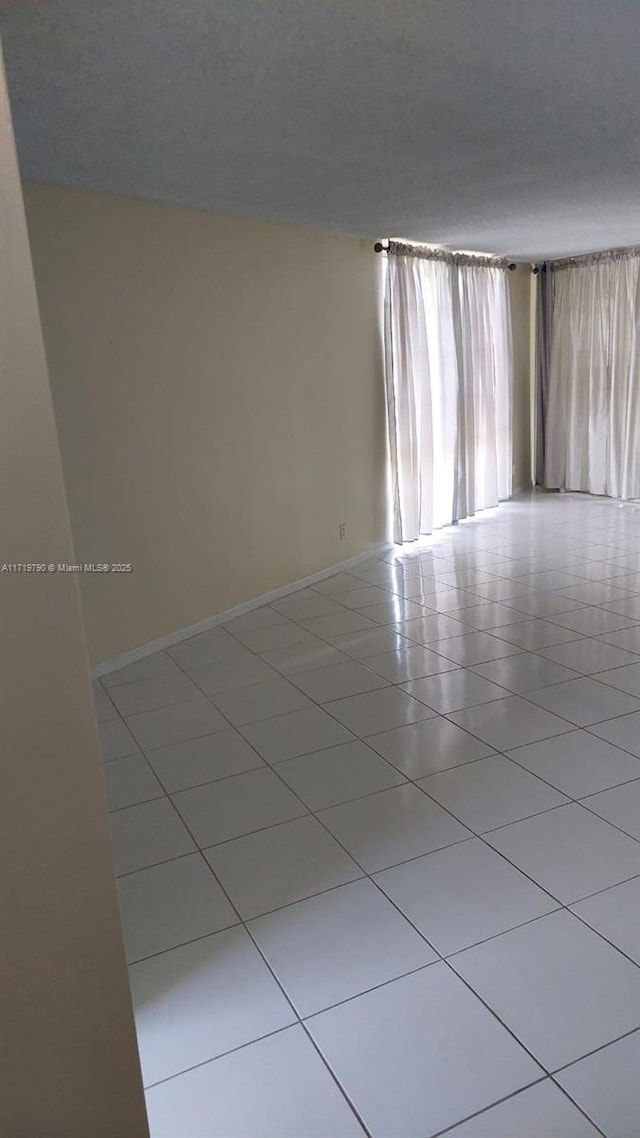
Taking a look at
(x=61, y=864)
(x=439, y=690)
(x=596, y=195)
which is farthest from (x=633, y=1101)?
(x=596, y=195)

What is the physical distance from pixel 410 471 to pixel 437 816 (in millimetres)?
A: 3924

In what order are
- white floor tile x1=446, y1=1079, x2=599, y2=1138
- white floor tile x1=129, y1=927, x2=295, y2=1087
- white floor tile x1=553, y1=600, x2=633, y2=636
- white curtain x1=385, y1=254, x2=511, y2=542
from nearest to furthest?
white floor tile x1=446, y1=1079, x2=599, y2=1138, white floor tile x1=129, y1=927, x2=295, y2=1087, white floor tile x1=553, y1=600, x2=633, y2=636, white curtain x1=385, y1=254, x2=511, y2=542

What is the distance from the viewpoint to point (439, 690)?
3332mm

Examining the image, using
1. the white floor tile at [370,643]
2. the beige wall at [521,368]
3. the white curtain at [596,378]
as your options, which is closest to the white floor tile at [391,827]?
the white floor tile at [370,643]

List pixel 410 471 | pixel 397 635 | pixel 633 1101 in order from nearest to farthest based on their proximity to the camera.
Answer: pixel 633 1101 < pixel 397 635 < pixel 410 471

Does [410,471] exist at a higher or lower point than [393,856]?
higher

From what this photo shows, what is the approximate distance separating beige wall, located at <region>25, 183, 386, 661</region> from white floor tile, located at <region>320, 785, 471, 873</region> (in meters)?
1.80

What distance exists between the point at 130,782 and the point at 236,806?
1.49 feet

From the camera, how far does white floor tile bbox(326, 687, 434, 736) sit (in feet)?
9.96

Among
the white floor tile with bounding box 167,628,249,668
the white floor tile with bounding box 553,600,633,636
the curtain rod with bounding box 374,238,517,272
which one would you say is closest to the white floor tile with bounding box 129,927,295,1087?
the white floor tile with bounding box 167,628,249,668

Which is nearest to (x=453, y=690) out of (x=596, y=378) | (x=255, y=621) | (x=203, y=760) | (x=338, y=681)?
(x=338, y=681)

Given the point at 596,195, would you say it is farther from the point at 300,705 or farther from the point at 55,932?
the point at 55,932

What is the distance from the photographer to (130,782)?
271cm

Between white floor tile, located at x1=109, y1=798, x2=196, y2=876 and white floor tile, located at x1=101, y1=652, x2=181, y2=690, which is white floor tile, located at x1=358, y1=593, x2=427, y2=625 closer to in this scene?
white floor tile, located at x1=101, y1=652, x2=181, y2=690
